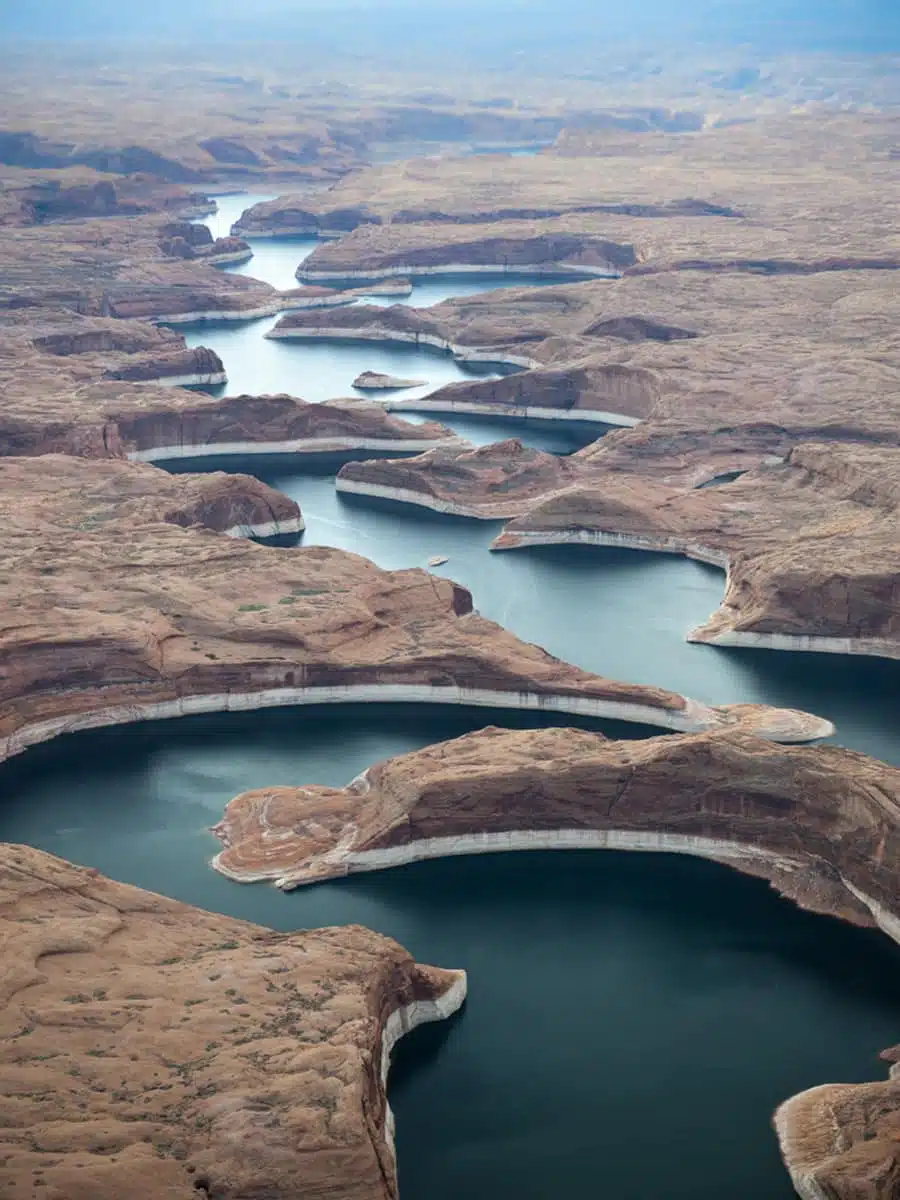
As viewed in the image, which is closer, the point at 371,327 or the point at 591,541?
the point at 591,541

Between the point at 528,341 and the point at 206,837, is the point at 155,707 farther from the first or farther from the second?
the point at 528,341

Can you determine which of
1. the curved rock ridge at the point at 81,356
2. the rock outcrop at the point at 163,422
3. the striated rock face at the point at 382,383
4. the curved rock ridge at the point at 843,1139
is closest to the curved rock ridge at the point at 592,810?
the curved rock ridge at the point at 843,1139

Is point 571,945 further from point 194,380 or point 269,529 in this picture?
point 194,380

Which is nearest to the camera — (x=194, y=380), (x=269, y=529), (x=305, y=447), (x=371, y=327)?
(x=269, y=529)

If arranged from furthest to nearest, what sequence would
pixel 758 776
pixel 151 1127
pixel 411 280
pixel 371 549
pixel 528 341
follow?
1. pixel 411 280
2. pixel 528 341
3. pixel 371 549
4. pixel 758 776
5. pixel 151 1127

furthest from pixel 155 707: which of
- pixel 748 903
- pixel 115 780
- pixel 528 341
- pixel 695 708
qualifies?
pixel 528 341

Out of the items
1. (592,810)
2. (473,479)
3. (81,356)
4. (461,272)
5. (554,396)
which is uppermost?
(592,810)

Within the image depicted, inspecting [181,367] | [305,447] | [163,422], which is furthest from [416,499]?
[181,367]

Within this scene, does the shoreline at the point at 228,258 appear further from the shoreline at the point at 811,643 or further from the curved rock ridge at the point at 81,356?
the shoreline at the point at 811,643

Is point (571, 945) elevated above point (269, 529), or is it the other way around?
point (571, 945)
